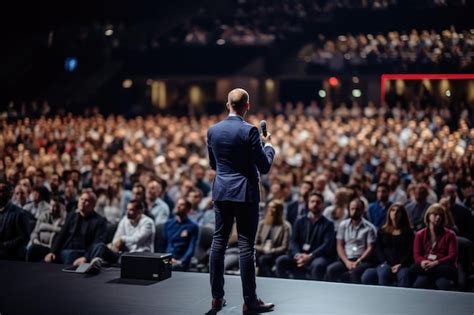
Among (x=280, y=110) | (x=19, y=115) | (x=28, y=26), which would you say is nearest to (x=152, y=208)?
(x=19, y=115)

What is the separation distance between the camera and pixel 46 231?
675 cm

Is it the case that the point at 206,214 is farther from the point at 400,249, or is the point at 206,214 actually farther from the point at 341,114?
the point at 341,114

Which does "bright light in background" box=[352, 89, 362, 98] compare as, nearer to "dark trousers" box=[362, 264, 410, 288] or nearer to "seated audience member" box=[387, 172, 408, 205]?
"seated audience member" box=[387, 172, 408, 205]

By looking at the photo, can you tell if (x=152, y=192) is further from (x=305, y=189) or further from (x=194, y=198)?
(x=305, y=189)

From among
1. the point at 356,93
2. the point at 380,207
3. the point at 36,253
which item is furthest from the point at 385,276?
the point at 356,93

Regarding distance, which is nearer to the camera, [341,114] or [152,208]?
[152,208]

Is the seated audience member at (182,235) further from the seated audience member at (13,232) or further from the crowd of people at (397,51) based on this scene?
the crowd of people at (397,51)

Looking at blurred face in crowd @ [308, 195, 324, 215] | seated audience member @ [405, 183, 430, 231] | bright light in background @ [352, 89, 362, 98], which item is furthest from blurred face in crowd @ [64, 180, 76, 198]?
bright light in background @ [352, 89, 362, 98]

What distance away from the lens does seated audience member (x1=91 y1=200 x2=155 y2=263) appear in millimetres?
6184

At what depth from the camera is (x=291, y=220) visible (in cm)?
752

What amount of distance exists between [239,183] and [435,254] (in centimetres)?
232

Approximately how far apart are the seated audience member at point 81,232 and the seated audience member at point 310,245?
159cm

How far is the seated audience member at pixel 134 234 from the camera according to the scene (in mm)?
6184

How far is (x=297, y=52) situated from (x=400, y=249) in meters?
14.7
